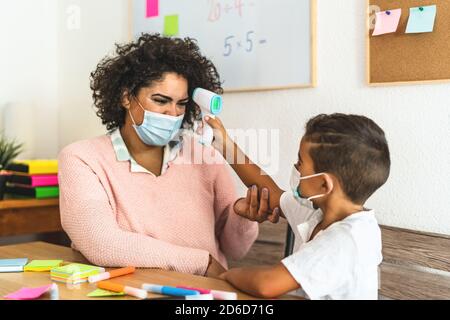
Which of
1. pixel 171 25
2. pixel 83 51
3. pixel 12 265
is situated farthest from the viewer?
pixel 83 51

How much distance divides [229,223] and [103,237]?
45 cm

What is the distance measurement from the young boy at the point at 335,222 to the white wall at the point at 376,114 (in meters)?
0.39

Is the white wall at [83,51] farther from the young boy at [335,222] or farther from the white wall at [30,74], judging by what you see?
the young boy at [335,222]

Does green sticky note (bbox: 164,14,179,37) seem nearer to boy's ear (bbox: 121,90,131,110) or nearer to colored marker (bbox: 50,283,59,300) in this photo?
boy's ear (bbox: 121,90,131,110)

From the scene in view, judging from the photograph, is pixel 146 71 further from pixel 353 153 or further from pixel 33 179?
pixel 33 179

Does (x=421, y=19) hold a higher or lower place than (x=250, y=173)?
higher

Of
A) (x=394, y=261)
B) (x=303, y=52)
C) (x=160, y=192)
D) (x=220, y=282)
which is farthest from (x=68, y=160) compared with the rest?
(x=394, y=261)

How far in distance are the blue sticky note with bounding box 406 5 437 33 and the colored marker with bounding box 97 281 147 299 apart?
3.25ft

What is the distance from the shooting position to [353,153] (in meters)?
1.18

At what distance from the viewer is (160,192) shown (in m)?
1.71

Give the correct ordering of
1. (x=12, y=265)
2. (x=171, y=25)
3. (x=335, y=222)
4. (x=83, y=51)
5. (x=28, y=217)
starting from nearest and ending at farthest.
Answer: (x=335, y=222) < (x=12, y=265) < (x=171, y=25) < (x=28, y=217) < (x=83, y=51)

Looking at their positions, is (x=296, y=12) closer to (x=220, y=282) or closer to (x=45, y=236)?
(x=220, y=282)

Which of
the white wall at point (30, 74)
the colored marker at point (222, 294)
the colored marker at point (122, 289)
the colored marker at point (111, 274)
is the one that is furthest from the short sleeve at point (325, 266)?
the white wall at point (30, 74)

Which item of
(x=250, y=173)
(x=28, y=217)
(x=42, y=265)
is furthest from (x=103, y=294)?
(x=28, y=217)
